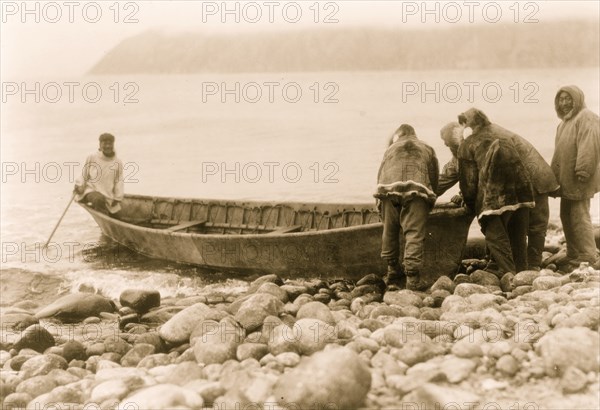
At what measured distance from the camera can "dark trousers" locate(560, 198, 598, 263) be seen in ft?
24.5

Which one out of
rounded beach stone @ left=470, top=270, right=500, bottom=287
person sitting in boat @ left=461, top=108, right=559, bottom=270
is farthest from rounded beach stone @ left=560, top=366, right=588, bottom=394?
person sitting in boat @ left=461, top=108, right=559, bottom=270

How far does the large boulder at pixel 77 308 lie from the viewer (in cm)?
795

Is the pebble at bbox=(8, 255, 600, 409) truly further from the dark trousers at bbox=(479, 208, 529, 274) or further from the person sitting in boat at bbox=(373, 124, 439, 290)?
the person sitting in boat at bbox=(373, 124, 439, 290)

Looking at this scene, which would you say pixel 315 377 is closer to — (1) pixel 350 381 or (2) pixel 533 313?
(1) pixel 350 381

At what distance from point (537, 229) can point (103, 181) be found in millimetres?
7514

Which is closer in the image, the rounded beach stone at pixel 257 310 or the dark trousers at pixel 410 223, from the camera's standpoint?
the rounded beach stone at pixel 257 310

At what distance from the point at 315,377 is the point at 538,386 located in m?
1.42

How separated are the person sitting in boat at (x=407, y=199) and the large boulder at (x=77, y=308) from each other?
3.36m

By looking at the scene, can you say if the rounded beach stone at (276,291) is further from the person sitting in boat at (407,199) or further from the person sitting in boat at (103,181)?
the person sitting in boat at (103,181)

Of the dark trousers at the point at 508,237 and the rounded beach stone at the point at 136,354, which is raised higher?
the dark trousers at the point at 508,237

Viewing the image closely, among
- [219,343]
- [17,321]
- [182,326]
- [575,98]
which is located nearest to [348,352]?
[219,343]

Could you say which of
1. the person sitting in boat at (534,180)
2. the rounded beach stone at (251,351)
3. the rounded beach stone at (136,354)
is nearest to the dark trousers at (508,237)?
the person sitting in boat at (534,180)

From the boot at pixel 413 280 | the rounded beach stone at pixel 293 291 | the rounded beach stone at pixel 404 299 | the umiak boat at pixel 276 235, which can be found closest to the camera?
the rounded beach stone at pixel 404 299

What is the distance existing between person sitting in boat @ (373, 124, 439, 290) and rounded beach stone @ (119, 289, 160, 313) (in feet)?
9.30
